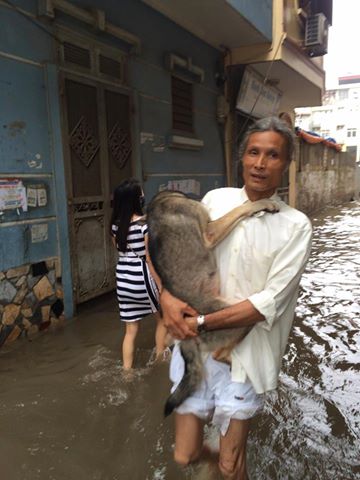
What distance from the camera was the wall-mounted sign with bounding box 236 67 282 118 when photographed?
326 inches

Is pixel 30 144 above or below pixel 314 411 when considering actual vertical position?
above

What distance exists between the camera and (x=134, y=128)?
571 cm

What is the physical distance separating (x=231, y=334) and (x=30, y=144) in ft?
10.8

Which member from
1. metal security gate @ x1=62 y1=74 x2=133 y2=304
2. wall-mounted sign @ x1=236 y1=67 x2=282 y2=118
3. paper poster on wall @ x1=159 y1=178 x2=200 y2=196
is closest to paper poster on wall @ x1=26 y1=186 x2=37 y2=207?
metal security gate @ x1=62 y1=74 x2=133 y2=304

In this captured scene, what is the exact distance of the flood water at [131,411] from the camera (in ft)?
8.25

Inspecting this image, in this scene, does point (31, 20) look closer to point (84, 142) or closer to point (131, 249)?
point (84, 142)

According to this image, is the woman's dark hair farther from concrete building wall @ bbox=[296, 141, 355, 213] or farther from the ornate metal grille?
concrete building wall @ bbox=[296, 141, 355, 213]

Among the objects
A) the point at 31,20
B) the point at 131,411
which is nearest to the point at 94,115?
the point at 31,20

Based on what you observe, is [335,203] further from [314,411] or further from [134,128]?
[314,411]

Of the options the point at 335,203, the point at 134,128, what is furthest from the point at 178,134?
the point at 335,203

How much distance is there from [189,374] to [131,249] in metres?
1.76

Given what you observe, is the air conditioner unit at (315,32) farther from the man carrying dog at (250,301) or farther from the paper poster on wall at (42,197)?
the man carrying dog at (250,301)

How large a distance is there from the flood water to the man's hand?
933 mm

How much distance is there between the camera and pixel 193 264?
1.87m
